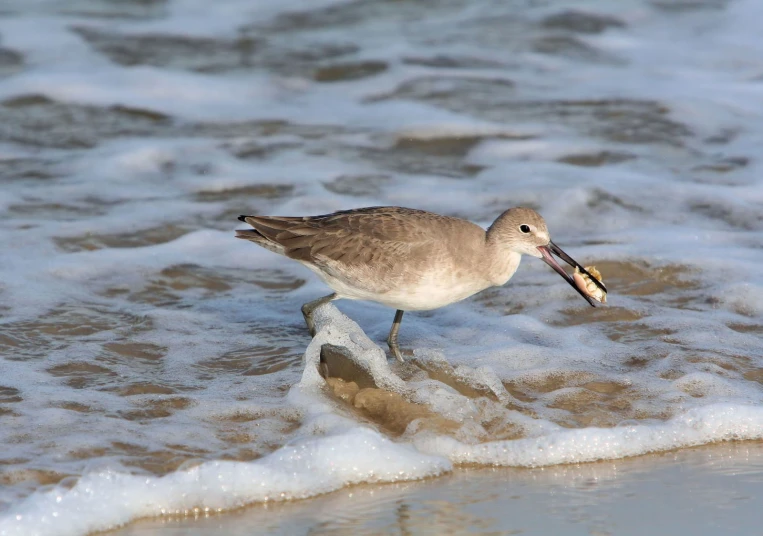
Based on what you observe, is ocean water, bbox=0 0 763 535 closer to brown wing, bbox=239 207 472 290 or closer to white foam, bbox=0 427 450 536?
white foam, bbox=0 427 450 536

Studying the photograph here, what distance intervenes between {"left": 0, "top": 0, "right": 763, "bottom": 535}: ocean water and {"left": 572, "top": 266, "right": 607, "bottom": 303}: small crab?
29 centimetres

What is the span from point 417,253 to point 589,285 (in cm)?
93

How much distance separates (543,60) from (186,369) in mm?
7963

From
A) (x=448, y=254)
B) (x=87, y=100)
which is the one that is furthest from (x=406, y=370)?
(x=87, y=100)

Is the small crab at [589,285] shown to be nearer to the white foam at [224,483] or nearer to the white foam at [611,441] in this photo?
the white foam at [611,441]

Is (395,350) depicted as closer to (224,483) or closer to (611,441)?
(611,441)

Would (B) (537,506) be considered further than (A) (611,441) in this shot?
No

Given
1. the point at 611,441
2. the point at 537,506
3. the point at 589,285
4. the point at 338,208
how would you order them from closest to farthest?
1. the point at 537,506
2. the point at 611,441
3. the point at 589,285
4. the point at 338,208

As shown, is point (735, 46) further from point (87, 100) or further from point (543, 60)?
point (87, 100)

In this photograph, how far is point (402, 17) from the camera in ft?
46.5

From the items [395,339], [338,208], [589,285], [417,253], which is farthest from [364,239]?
[338,208]

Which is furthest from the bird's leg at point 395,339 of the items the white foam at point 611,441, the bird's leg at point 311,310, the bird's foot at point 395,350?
the white foam at point 611,441

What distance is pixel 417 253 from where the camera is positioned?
207 inches

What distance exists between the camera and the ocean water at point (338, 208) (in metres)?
4.47
